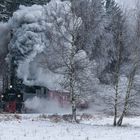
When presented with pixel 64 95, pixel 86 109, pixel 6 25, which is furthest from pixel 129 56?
pixel 6 25

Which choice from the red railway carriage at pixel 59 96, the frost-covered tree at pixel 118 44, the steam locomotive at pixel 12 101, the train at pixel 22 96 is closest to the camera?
the frost-covered tree at pixel 118 44

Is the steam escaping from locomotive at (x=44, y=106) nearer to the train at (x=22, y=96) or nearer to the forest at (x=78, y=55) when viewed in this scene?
the train at (x=22, y=96)

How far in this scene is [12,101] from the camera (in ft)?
127

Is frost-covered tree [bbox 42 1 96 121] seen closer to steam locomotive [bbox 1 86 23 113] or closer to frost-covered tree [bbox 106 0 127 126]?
frost-covered tree [bbox 106 0 127 126]

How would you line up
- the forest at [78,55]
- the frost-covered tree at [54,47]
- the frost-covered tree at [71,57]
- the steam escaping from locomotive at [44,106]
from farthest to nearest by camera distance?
the steam escaping from locomotive at [44,106], the frost-covered tree at [54,47], the frost-covered tree at [71,57], the forest at [78,55]

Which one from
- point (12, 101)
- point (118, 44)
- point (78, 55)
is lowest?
point (12, 101)

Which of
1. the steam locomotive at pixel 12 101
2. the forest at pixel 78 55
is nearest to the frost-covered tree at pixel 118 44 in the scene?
the forest at pixel 78 55

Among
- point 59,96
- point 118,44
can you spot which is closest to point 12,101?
point 59,96

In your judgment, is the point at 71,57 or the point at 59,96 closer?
the point at 71,57

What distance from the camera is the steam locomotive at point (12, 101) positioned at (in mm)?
38281

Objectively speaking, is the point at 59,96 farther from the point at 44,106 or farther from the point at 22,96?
the point at 22,96

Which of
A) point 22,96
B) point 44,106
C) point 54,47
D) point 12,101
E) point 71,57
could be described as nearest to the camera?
point 71,57

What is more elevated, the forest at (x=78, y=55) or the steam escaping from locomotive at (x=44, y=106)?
the forest at (x=78, y=55)

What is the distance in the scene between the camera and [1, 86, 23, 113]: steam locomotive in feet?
126
